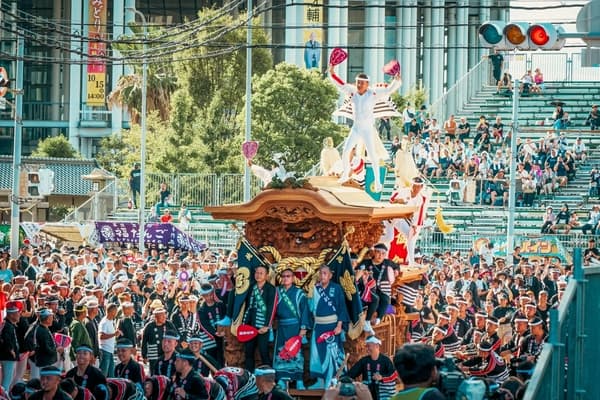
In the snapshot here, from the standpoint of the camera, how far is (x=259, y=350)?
16688 millimetres

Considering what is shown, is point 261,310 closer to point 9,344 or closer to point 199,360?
point 199,360

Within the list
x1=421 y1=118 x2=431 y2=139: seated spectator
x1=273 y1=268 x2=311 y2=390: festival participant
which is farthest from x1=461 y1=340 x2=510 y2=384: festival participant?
x1=421 y1=118 x2=431 y2=139: seated spectator

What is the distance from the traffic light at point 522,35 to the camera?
555 inches

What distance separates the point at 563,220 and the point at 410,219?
63.7 ft

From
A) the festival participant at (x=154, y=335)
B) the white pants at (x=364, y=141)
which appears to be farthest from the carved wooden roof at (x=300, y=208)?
the white pants at (x=364, y=141)

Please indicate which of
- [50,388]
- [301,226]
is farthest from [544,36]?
[50,388]

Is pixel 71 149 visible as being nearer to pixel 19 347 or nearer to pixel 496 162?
pixel 496 162

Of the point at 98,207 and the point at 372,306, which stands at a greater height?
the point at 98,207

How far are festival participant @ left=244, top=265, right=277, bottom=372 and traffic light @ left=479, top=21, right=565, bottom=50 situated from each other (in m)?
3.95

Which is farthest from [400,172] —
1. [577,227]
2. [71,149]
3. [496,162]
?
[71,149]

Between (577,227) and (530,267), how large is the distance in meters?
10.7

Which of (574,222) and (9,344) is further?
(574,222)

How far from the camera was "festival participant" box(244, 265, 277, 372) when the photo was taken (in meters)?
16.5

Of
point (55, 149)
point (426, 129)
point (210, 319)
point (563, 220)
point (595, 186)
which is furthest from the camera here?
point (55, 149)
